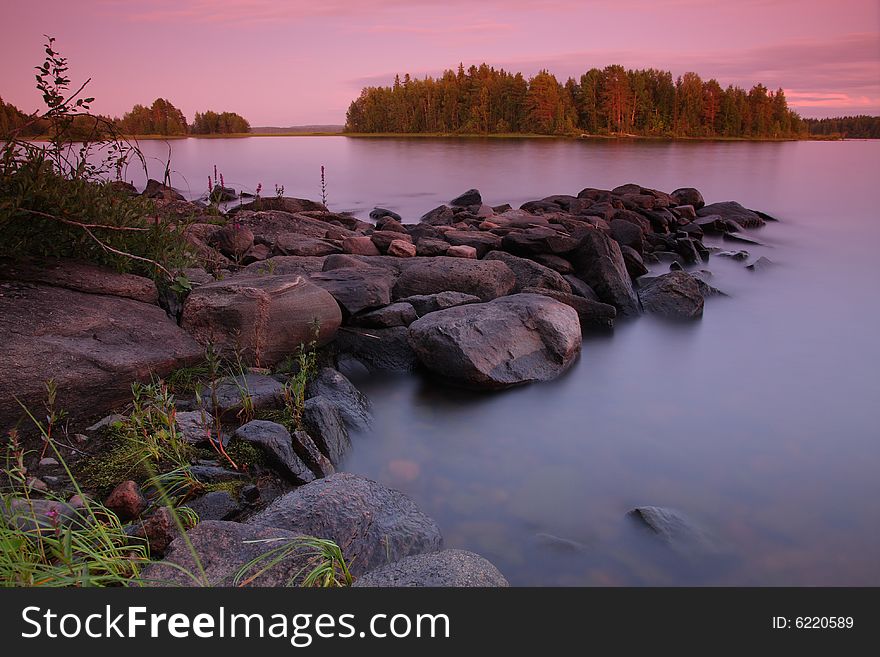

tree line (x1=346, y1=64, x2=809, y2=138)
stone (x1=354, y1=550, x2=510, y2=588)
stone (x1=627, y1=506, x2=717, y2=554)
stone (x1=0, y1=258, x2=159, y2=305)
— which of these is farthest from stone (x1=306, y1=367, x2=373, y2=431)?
tree line (x1=346, y1=64, x2=809, y2=138)

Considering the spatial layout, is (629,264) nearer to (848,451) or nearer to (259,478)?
(848,451)

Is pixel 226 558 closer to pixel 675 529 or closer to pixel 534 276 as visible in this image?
pixel 675 529

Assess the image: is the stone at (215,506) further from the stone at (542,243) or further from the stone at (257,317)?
the stone at (542,243)

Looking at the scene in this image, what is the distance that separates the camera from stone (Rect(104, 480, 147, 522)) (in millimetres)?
3570

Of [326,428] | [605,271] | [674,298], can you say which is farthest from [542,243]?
[326,428]

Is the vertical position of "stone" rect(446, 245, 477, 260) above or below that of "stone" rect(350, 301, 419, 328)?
above

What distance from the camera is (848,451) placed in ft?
17.4

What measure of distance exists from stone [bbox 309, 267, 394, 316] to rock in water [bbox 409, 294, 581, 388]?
0.66 meters

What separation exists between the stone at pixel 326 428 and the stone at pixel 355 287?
6.09 ft

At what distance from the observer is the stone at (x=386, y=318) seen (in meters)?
6.77

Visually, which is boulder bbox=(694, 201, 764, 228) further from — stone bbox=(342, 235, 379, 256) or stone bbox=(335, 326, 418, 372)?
stone bbox=(335, 326, 418, 372)

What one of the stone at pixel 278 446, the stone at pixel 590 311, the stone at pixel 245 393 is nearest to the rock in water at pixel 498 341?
the stone at pixel 590 311

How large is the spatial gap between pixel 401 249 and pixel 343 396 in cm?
416

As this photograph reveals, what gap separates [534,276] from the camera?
27.8ft
